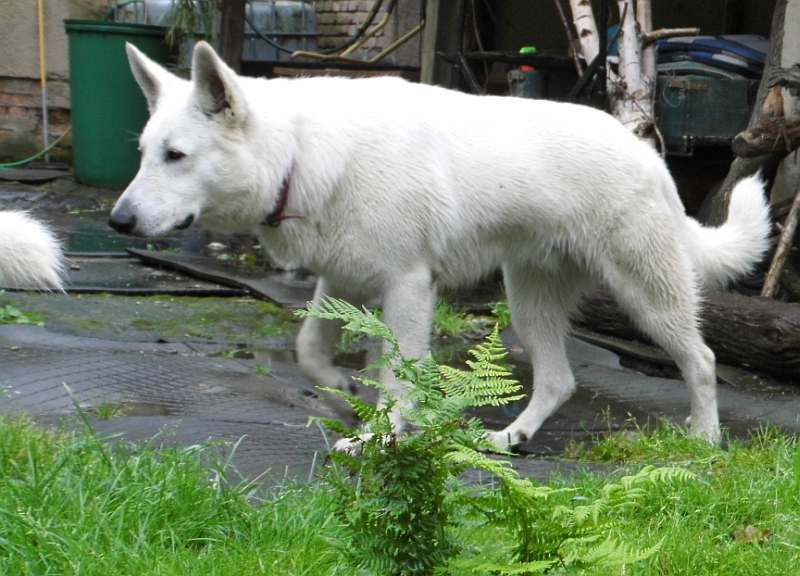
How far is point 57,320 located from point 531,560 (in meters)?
4.53

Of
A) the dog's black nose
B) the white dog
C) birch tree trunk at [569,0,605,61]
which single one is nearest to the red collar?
the white dog

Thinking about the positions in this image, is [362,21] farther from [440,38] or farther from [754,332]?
[754,332]

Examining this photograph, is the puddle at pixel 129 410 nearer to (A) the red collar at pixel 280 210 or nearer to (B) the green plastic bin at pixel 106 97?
(A) the red collar at pixel 280 210

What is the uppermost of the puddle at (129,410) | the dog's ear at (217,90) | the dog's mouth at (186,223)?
the dog's ear at (217,90)

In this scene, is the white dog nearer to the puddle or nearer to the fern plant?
the puddle

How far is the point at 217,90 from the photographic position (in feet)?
14.4

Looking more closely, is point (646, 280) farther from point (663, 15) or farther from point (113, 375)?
point (663, 15)

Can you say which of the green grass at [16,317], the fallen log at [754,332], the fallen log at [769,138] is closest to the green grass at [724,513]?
the fallen log at [754,332]

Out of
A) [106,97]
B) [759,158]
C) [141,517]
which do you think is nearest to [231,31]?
[106,97]

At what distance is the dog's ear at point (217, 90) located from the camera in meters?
4.34

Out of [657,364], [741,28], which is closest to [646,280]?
[657,364]

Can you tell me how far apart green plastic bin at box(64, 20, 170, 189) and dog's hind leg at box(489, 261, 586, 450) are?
674cm

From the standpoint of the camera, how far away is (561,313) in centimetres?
515

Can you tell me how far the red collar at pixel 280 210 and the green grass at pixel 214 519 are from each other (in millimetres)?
1179
